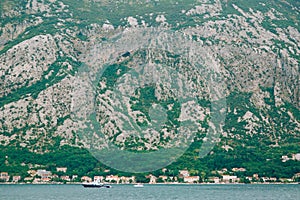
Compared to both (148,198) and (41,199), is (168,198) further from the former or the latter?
(41,199)

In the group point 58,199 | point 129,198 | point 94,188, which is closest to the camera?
point 58,199

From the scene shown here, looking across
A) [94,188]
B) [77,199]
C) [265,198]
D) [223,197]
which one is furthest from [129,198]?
[94,188]

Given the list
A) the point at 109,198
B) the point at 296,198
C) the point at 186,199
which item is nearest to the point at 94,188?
the point at 109,198

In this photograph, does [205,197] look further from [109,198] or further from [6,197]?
[6,197]

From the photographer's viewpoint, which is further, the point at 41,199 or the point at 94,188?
the point at 94,188

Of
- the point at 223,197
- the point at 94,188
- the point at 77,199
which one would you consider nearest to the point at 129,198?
the point at 77,199

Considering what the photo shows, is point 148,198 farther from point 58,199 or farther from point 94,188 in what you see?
point 94,188

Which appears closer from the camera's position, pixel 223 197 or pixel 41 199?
pixel 41 199

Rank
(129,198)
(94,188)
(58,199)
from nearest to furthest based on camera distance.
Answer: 1. (58,199)
2. (129,198)
3. (94,188)
